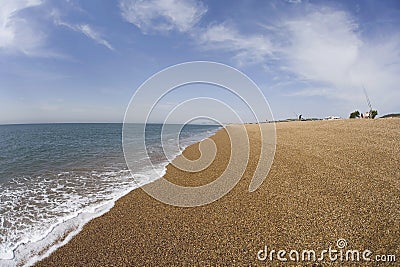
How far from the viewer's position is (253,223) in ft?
16.1

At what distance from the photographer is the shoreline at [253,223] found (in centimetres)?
405

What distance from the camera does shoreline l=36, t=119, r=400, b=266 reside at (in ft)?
13.3

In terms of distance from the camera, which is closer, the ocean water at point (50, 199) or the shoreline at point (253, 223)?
the shoreline at point (253, 223)

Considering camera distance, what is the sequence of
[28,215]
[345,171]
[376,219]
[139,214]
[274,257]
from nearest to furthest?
[274,257]
[376,219]
[139,214]
[28,215]
[345,171]

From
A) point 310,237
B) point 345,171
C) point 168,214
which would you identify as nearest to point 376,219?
point 310,237

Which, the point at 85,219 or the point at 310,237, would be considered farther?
the point at 85,219

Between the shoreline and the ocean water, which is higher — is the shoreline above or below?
above

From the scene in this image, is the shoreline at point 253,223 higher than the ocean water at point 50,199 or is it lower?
higher

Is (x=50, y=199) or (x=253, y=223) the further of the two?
(x=50, y=199)

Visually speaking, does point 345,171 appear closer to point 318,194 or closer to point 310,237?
point 318,194

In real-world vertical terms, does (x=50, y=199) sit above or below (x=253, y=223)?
below

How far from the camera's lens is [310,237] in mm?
4215

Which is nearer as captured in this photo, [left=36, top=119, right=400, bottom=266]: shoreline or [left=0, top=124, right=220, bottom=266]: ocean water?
[left=36, top=119, right=400, bottom=266]: shoreline

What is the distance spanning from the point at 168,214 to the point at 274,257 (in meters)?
2.90
